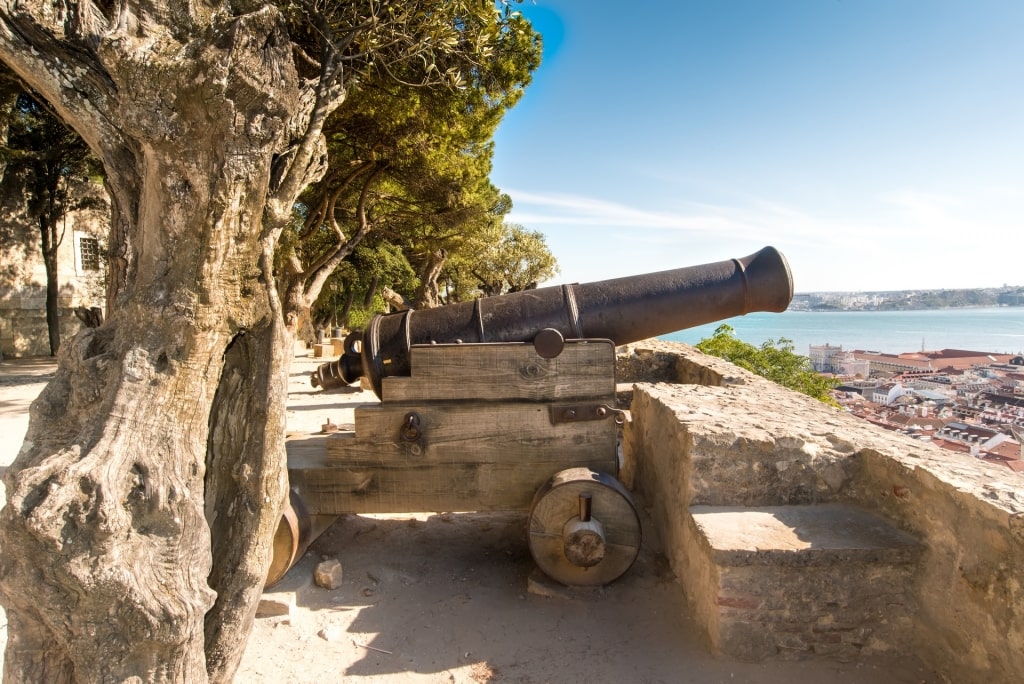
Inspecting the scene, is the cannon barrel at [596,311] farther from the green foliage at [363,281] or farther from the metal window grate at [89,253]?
the metal window grate at [89,253]

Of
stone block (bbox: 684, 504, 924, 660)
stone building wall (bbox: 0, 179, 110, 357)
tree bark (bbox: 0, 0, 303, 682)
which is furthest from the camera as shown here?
stone building wall (bbox: 0, 179, 110, 357)

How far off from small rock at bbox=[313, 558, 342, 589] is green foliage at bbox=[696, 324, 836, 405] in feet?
20.5

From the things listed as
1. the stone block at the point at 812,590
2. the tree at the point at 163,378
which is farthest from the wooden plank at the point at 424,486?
the tree at the point at 163,378

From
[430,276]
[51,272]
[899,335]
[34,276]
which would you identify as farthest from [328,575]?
[899,335]

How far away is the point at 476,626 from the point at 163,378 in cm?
215

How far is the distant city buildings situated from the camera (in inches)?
232

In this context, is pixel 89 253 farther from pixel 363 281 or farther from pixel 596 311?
pixel 596 311

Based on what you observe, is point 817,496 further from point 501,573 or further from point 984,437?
point 984,437

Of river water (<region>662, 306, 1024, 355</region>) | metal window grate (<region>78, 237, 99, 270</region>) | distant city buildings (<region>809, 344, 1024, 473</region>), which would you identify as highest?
metal window grate (<region>78, 237, 99, 270</region>)

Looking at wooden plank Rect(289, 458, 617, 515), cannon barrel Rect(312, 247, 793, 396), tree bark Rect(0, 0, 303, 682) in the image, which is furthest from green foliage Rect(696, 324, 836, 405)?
tree bark Rect(0, 0, 303, 682)

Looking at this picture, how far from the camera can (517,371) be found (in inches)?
140

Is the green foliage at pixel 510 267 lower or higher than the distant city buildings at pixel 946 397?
higher

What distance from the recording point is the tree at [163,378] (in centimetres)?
180

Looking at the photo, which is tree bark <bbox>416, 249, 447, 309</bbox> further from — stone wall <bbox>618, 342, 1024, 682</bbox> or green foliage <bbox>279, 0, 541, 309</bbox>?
stone wall <bbox>618, 342, 1024, 682</bbox>
